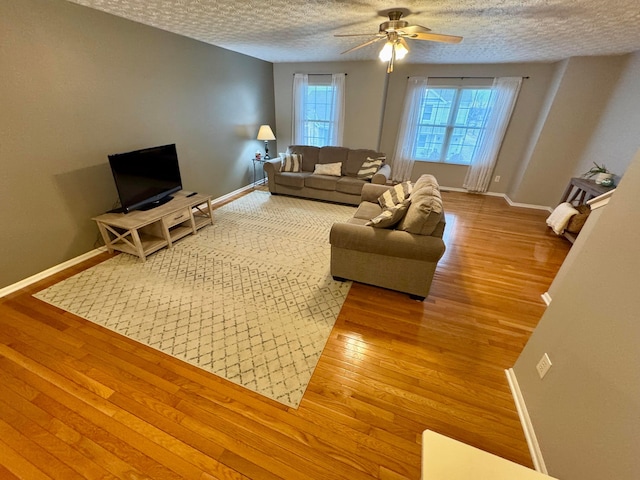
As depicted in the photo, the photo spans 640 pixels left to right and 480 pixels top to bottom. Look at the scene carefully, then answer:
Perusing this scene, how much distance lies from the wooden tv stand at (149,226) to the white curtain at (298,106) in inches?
126

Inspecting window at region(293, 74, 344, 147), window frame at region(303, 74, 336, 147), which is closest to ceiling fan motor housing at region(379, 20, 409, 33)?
window at region(293, 74, 344, 147)

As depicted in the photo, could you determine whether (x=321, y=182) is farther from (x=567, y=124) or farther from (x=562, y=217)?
(x=567, y=124)

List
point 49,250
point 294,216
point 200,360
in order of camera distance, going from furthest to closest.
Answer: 1. point 294,216
2. point 49,250
3. point 200,360

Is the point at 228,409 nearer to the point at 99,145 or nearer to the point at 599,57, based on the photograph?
the point at 99,145

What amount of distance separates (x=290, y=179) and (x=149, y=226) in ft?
7.71

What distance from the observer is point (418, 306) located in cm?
229

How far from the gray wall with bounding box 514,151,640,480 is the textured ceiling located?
6.52ft

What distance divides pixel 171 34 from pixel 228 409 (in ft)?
13.6

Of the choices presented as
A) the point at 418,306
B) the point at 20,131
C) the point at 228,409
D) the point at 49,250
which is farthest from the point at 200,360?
the point at 20,131

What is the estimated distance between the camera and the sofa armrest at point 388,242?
211cm

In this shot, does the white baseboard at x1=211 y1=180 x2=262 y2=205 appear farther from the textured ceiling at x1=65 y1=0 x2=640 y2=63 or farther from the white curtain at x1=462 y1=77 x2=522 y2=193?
the white curtain at x1=462 y1=77 x2=522 y2=193

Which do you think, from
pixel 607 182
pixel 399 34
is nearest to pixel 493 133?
pixel 607 182

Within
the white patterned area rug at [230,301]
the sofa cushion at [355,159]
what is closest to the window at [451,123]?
the sofa cushion at [355,159]

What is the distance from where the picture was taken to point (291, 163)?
4859 mm
